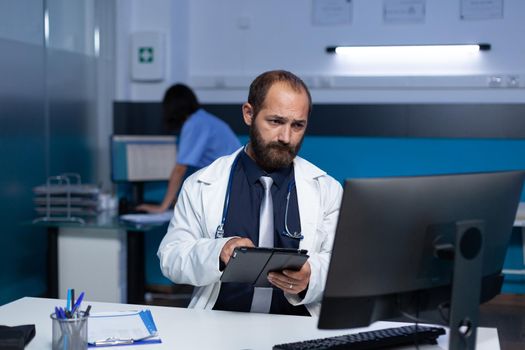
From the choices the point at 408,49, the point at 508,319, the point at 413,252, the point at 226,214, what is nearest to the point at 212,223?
the point at 226,214

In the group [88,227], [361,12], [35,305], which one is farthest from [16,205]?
[361,12]

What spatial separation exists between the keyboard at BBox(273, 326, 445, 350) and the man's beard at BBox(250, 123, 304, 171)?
606 mm

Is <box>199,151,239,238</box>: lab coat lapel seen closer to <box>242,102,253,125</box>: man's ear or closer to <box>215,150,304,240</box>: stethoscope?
<box>215,150,304,240</box>: stethoscope

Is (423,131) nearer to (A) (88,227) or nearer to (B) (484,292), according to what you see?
(A) (88,227)

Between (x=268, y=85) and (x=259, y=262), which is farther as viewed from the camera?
(x=268, y=85)

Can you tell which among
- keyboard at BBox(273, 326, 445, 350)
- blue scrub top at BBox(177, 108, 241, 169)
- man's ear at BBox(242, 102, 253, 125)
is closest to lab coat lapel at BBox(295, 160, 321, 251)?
man's ear at BBox(242, 102, 253, 125)

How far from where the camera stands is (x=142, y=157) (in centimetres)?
488

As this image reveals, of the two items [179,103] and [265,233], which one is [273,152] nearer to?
[265,233]

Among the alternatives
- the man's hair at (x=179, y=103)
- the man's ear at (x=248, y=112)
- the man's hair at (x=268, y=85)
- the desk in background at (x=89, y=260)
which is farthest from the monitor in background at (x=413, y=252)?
the man's hair at (x=179, y=103)

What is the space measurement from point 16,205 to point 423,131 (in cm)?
266

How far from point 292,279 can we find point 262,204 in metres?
0.34

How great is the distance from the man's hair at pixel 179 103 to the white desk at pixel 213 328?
2446 millimetres

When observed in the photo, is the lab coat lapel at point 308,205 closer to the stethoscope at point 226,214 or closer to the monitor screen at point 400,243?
the stethoscope at point 226,214

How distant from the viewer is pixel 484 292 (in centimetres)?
161
